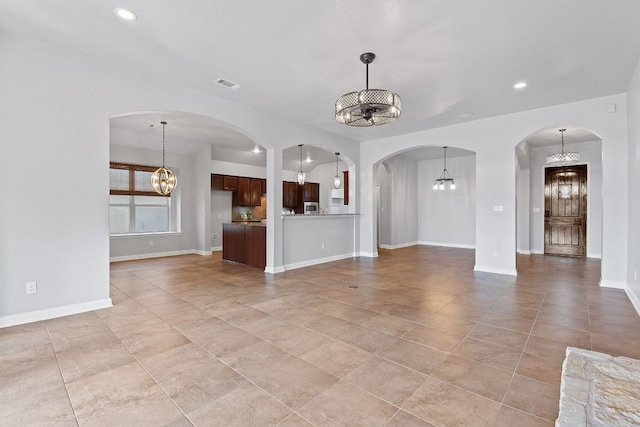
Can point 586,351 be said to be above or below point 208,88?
below

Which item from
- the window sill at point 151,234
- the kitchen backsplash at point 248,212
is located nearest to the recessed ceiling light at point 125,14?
the window sill at point 151,234

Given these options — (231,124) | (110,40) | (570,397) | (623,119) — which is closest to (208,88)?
(231,124)

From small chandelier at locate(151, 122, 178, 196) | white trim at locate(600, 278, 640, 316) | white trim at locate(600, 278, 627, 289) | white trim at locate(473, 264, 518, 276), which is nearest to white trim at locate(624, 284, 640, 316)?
white trim at locate(600, 278, 640, 316)

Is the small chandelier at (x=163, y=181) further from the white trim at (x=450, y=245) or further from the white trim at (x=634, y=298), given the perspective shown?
the white trim at (x=634, y=298)

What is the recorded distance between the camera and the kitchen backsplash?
398 inches

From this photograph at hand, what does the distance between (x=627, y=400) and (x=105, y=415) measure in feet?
10.6

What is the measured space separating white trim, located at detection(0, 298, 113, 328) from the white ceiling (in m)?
2.97

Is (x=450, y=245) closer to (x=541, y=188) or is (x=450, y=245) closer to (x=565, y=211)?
(x=541, y=188)

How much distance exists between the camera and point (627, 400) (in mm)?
1938

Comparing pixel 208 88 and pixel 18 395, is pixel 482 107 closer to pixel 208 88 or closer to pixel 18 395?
pixel 208 88

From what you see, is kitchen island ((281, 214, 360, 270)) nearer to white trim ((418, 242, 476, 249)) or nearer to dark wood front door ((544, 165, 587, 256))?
white trim ((418, 242, 476, 249))

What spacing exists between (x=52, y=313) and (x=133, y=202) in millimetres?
5025

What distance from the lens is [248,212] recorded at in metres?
10.5

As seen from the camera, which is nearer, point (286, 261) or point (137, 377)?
point (137, 377)
